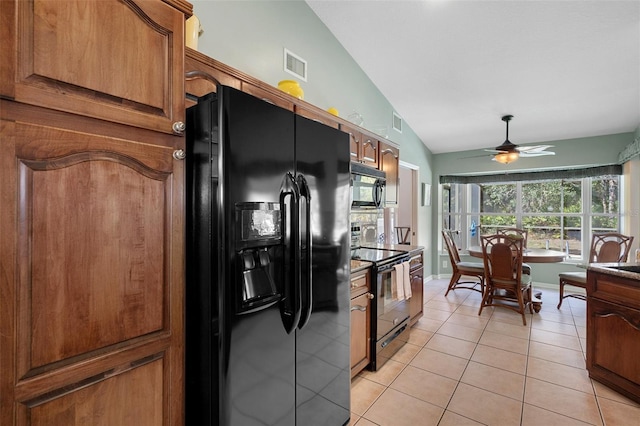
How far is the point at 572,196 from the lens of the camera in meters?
5.37

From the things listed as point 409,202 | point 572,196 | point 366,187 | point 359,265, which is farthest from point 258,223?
point 572,196

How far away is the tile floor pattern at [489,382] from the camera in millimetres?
2072

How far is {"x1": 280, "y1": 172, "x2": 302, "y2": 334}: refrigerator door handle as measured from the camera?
56.6 inches

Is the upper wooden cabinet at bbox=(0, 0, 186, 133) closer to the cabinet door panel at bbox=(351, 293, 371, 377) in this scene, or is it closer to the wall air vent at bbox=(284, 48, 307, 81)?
the wall air vent at bbox=(284, 48, 307, 81)

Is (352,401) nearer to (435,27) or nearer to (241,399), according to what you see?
(241,399)

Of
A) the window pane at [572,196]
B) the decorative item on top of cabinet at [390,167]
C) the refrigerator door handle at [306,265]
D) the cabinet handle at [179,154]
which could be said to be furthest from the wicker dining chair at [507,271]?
the cabinet handle at [179,154]

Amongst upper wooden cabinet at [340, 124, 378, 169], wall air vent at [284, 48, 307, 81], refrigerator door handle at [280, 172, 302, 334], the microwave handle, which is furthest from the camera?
the microwave handle

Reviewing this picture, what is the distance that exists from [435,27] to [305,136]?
7.24 ft

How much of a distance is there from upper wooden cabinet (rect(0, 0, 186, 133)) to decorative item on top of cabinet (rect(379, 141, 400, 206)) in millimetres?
2558

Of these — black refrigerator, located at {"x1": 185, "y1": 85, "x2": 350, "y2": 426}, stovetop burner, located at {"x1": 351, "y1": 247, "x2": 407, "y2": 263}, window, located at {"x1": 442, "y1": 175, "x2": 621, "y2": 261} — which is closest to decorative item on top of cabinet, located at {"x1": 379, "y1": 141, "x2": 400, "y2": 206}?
stovetop burner, located at {"x1": 351, "y1": 247, "x2": 407, "y2": 263}

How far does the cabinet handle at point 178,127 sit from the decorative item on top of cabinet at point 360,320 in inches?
61.1

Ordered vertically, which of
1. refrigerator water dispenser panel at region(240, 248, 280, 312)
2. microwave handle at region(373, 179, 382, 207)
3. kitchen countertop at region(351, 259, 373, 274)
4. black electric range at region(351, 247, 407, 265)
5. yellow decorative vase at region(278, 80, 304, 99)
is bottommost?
kitchen countertop at region(351, 259, 373, 274)

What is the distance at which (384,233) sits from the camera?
454cm

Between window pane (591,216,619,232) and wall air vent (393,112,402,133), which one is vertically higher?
wall air vent (393,112,402,133)
